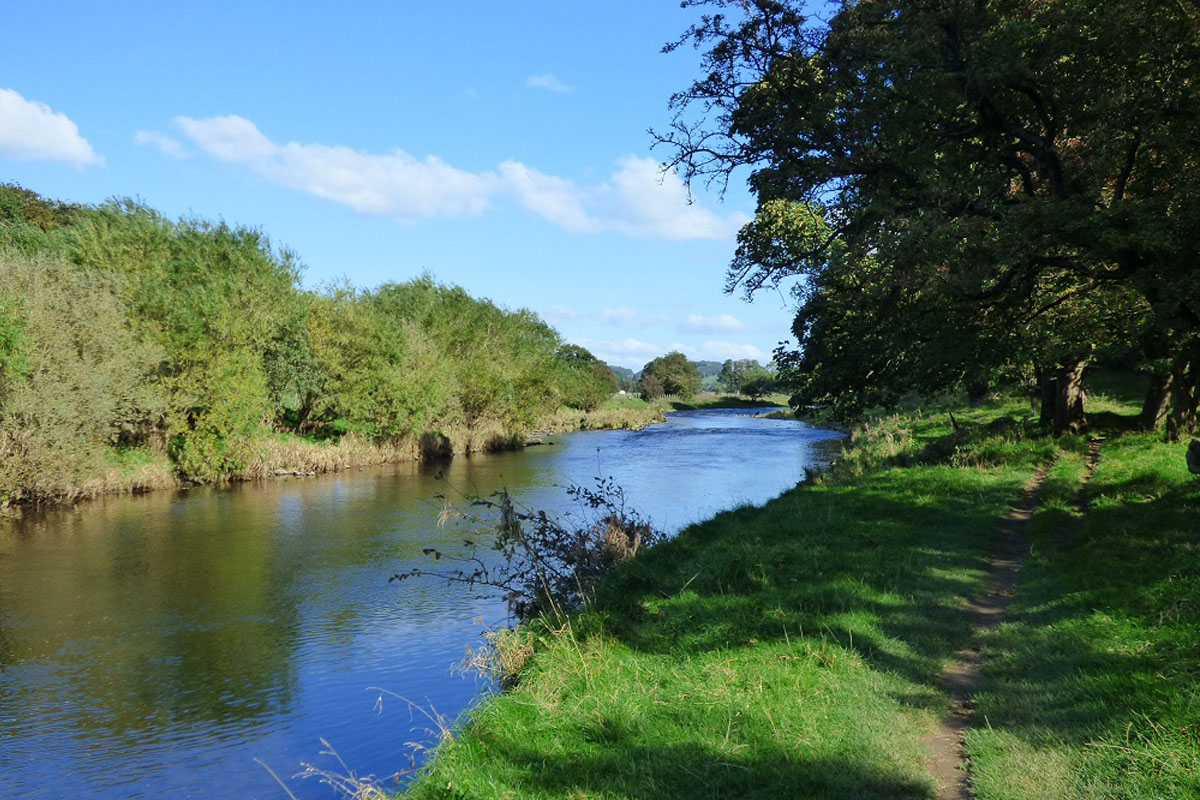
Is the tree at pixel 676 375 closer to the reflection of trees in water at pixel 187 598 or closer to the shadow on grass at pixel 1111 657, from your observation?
the reflection of trees in water at pixel 187 598

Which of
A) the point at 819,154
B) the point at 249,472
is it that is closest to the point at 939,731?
the point at 819,154

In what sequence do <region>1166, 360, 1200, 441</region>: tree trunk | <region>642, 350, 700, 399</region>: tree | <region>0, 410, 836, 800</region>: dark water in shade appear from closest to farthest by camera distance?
<region>0, 410, 836, 800</region>: dark water in shade, <region>1166, 360, 1200, 441</region>: tree trunk, <region>642, 350, 700, 399</region>: tree

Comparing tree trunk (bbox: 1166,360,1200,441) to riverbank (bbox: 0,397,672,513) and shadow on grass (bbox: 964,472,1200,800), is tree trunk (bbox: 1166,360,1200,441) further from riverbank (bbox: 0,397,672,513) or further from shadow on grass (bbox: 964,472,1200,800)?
riverbank (bbox: 0,397,672,513)

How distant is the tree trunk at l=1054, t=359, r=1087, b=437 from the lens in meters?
22.6

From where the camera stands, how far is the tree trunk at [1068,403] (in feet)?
74.1

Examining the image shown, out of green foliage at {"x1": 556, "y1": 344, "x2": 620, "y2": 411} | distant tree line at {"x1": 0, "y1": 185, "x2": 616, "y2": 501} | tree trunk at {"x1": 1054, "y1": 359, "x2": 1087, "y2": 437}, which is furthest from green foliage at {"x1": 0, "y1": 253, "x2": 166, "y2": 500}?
green foliage at {"x1": 556, "y1": 344, "x2": 620, "y2": 411}

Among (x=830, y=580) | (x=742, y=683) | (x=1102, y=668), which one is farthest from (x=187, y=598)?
(x=1102, y=668)

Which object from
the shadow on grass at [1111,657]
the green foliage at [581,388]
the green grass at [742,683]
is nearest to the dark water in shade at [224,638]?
the green grass at [742,683]

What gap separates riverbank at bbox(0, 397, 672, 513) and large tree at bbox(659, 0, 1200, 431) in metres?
24.3

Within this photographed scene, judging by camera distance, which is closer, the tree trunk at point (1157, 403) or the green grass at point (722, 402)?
the tree trunk at point (1157, 403)

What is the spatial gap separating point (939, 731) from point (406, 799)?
403cm

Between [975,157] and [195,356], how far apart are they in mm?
30193

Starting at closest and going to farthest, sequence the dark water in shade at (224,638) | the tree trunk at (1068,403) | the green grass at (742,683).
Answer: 1. the green grass at (742,683)
2. the dark water in shade at (224,638)
3. the tree trunk at (1068,403)

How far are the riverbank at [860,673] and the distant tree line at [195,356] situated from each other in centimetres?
2288
